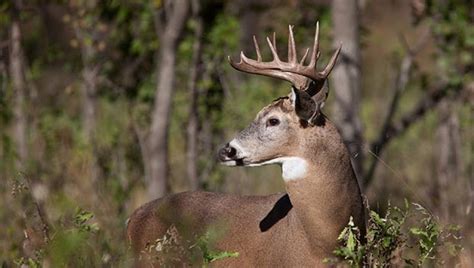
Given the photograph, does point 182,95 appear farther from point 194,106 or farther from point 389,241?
point 389,241

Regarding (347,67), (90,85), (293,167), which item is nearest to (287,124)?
(293,167)

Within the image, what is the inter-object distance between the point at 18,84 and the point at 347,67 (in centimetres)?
298

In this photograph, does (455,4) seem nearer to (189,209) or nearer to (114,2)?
(114,2)

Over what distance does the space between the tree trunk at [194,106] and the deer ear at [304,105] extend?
153 inches

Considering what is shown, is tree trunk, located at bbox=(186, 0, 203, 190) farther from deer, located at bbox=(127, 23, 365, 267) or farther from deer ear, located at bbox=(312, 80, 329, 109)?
deer ear, located at bbox=(312, 80, 329, 109)

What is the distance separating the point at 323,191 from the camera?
6.48 metres

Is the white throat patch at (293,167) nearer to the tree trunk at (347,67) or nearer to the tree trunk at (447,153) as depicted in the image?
the tree trunk at (347,67)

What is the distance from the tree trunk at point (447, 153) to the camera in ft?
37.7

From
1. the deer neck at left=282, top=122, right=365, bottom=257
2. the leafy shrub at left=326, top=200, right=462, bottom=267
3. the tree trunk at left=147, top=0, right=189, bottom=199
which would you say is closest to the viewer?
the leafy shrub at left=326, top=200, right=462, bottom=267

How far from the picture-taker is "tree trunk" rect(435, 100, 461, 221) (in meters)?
11.5

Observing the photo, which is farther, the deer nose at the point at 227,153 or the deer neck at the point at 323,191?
the deer nose at the point at 227,153

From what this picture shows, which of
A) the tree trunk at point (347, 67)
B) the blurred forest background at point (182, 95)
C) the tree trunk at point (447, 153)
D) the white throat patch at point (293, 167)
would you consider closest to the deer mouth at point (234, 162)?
the white throat patch at point (293, 167)

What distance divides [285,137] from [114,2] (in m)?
4.23

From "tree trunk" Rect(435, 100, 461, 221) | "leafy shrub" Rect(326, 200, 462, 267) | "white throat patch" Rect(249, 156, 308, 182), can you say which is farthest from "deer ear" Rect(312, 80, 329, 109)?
"tree trunk" Rect(435, 100, 461, 221)
